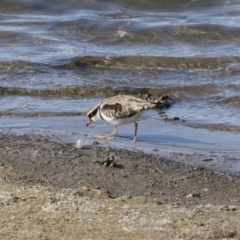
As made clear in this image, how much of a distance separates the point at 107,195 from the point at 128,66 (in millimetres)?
7284

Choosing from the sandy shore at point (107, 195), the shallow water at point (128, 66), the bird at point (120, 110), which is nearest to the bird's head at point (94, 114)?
the bird at point (120, 110)

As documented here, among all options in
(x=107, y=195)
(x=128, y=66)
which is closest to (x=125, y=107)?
(x=107, y=195)

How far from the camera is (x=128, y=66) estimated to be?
521 inches

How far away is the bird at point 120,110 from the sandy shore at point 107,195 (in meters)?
0.72

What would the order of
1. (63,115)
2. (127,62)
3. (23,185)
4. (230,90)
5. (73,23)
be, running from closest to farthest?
(23,185) → (63,115) → (230,90) → (127,62) → (73,23)

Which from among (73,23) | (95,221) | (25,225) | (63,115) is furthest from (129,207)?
(73,23)

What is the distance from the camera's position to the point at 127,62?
44.1 feet

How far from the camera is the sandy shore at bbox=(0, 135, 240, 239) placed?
5.28 metres

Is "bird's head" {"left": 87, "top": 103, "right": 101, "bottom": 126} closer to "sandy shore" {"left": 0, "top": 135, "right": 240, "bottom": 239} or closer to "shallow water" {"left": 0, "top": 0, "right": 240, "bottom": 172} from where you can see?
"shallow water" {"left": 0, "top": 0, "right": 240, "bottom": 172}

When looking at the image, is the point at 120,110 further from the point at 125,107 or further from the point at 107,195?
the point at 107,195

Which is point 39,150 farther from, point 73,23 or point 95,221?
point 73,23

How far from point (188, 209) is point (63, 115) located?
13.8 ft

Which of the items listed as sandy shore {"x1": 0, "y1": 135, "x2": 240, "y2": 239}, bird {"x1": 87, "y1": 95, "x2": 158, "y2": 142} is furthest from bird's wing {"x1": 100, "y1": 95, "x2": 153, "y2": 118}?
sandy shore {"x1": 0, "y1": 135, "x2": 240, "y2": 239}

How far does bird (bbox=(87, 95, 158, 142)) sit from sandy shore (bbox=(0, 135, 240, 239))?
28.2 inches
